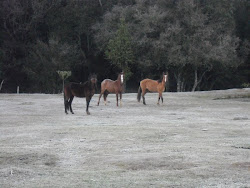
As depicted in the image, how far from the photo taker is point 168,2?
135 ft

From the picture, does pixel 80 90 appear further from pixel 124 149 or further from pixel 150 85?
pixel 124 149

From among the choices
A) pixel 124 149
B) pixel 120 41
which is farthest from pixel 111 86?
pixel 120 41

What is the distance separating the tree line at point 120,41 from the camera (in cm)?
3938

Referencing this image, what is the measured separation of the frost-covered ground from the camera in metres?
7.78

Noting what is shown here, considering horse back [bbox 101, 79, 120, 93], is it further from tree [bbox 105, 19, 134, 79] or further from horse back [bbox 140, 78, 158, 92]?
tree [bbox 105, 19, 134, 79]

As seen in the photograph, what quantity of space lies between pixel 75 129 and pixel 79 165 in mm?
5193

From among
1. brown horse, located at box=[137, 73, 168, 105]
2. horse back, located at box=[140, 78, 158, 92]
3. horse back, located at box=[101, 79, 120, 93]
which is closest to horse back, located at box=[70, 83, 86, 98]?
horse back, located at box=[101, 79, 120, 93]

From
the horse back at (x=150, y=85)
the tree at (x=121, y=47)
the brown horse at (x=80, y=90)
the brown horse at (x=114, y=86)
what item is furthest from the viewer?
the tree at (x=121, y=47)

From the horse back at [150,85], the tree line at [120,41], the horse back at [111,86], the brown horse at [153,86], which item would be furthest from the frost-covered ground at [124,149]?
the tree line at [120,41]

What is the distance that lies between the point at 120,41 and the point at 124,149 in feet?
95.2

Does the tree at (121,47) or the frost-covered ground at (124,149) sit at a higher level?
the tree at (121,47)

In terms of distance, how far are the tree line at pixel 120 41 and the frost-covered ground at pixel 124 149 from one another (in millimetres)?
20627

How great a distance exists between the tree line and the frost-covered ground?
2063 centimetres

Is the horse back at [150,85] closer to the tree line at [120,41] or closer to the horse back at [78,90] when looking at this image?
the horse back at [78,90]
